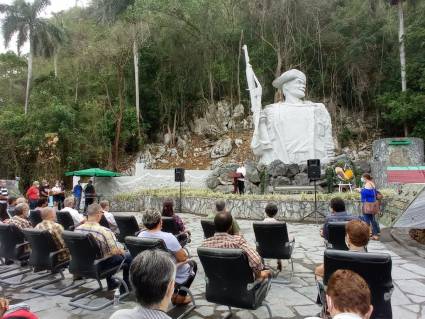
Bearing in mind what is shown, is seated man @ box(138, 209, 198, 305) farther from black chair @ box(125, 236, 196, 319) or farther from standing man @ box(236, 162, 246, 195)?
standing man @ box(236, 162, 246, 195)

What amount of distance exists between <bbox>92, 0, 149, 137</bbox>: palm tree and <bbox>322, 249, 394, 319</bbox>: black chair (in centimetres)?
2421

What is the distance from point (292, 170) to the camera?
14156 mm

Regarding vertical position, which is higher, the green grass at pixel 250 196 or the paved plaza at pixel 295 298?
the green grass at pixel 250 196

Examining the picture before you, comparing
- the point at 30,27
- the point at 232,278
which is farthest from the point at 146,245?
the point at 30,27

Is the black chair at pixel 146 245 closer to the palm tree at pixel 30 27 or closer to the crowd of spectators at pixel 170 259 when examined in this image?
the crowd of spectators at pixel 170 259

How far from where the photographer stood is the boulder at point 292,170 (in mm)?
14141

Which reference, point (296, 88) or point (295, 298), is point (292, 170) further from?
point (295, 298)

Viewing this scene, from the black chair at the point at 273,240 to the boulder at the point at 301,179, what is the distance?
Result: 9.37 m

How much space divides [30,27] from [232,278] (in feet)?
101

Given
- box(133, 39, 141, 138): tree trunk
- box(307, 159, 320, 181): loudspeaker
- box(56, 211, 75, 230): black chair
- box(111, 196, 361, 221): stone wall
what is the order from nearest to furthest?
box(56, 211, 75, 230): black chair
box(111, 196, 361, 221): stone wall
box(307, 159, 320, 181): loudspeaker
box(133, 39, 141, 138): tree trunk

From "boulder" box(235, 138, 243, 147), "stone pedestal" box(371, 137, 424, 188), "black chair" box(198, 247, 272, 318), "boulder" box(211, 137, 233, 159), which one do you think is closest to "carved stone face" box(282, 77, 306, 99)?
"stone pedestal" box(371, 137, 424, 188)

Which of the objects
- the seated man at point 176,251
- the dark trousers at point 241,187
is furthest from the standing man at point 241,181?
the seated man at point 176,251

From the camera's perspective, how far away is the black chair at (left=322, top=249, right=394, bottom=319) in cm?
269

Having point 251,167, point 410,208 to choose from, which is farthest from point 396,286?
point 251,167
